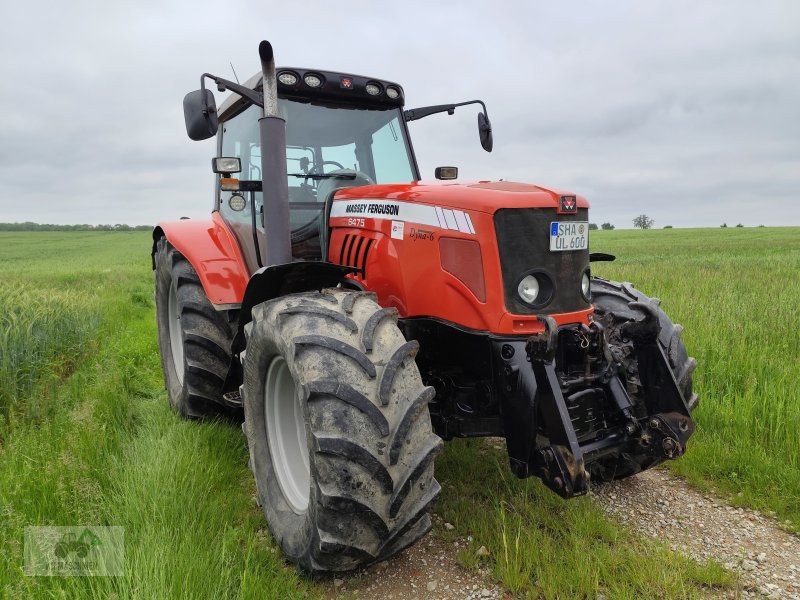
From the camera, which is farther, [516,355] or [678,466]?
[678,466]

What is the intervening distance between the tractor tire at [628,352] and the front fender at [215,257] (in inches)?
87.9

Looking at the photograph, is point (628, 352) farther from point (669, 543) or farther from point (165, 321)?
point (165, 321)

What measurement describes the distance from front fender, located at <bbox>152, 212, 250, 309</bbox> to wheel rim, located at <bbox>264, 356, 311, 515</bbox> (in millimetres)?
894

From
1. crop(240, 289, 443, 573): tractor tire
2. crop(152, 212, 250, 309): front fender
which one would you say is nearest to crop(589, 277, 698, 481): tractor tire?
crop(240, 289, 443, 573): tractor tire

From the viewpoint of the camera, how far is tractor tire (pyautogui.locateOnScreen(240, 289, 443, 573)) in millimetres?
2271

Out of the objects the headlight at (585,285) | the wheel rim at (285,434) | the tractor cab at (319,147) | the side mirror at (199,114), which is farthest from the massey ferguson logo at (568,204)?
the side mirror at (199,114)

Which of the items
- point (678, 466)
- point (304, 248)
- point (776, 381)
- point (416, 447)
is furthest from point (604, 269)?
point (416, 447)

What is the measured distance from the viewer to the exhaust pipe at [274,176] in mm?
3182

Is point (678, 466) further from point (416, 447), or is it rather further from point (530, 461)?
point (416, 447)

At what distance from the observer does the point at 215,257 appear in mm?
4156

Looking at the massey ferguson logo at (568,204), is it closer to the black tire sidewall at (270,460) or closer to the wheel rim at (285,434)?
the black tire sidewall at (270,460)

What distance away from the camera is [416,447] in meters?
2.35

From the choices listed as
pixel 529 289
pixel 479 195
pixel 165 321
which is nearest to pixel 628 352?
pixel 529 289

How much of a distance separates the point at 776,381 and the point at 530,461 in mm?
3134
